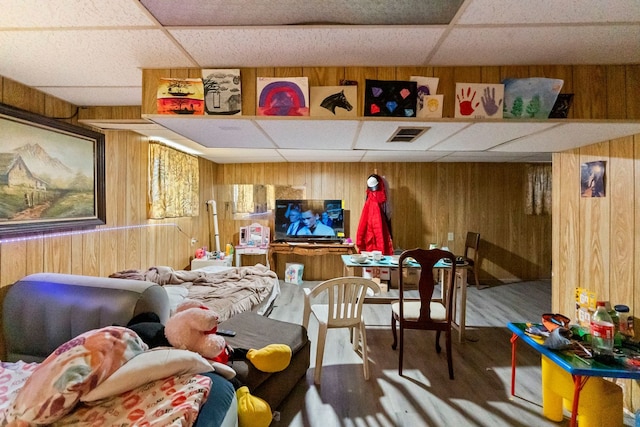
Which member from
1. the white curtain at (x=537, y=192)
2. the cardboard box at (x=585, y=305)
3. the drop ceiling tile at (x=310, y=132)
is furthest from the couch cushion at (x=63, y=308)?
the white curtain at (x=537, y=192)

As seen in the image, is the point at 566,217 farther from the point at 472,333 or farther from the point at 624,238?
the point at 472,333

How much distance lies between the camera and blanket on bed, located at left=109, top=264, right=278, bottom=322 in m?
2.80

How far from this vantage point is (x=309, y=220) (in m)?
5.30

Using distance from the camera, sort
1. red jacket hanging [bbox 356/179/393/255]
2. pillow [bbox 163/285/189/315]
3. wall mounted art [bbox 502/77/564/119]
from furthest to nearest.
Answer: red jacket hanging [bbox 356/179/393/255], pillow [bbox 163/285/189/315], wall mounted art [bbox 502/77/564/119]

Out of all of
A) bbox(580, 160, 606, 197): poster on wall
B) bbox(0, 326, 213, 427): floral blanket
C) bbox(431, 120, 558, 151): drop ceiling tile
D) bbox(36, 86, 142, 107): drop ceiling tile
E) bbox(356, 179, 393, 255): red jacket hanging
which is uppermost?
bbox(36, 86, 142, 107): drop ceiling tile

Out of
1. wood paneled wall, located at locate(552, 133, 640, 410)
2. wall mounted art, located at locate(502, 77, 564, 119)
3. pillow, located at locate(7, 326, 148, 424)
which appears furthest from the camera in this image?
wood paneled wall, located at locate(552, 133, 640, 410)

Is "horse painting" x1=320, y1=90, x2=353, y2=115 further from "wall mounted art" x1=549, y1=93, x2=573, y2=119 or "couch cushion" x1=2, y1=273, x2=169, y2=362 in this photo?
"couch cushion" x1=2, y1=273, x2=169, y2=362

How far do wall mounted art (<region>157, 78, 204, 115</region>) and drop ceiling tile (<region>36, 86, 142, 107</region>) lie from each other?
0.58 m

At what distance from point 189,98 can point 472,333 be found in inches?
134

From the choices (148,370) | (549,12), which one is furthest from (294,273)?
(549,12)

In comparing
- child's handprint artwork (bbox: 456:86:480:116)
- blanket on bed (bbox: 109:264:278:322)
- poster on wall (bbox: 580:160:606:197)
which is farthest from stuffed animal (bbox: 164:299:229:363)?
poster on wall (bbox: 580:160:606:197)

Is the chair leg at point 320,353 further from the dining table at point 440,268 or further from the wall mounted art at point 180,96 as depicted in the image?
the wall mounted art at point 180,96

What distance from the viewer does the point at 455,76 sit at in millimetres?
1760

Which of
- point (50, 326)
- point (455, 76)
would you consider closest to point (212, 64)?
point (455, 76)
